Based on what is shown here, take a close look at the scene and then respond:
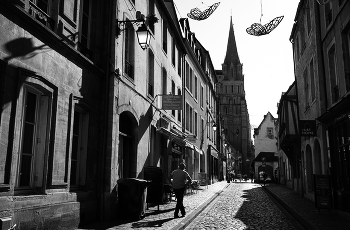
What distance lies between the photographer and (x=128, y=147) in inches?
516

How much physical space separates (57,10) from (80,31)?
4.73ft

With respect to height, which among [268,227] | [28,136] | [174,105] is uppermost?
[174,105]

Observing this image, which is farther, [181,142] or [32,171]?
[181,142]

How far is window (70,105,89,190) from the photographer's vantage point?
9.47m

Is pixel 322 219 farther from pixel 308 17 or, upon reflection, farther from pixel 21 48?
pixel 308 17

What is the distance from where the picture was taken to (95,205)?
9977 mm

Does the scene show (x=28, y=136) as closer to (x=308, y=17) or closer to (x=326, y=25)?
(x=326, y=25)

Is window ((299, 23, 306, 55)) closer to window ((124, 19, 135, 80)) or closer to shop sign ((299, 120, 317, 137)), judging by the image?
shop sign ((299, 120, 317, 137))

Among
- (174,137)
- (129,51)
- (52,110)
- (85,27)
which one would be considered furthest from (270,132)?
(52,110)

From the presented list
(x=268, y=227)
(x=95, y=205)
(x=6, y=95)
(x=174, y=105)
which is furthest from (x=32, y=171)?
(x=174, y=105)

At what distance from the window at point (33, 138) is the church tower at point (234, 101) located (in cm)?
9619

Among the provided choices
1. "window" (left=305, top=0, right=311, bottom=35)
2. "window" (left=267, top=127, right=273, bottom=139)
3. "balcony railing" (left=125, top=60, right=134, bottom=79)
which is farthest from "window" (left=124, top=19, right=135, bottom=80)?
"window" (left=267, top=127, right=273, bottom=139)

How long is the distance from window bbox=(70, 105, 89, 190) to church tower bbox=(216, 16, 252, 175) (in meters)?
94.2

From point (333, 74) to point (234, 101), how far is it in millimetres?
91353
